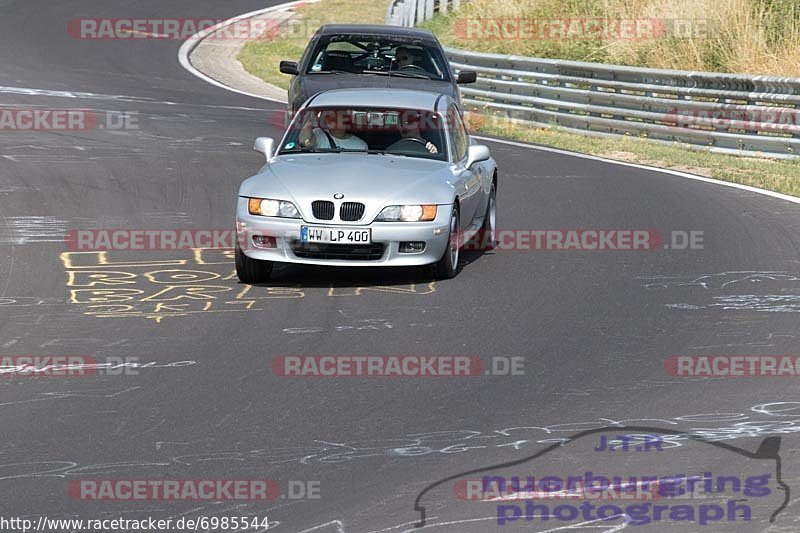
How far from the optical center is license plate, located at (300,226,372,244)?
1100 cm

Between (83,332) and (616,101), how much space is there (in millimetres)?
14223

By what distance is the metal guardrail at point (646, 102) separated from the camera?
19.9m

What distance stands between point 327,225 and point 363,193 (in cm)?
38

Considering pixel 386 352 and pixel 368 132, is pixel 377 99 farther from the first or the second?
pixel 386 352

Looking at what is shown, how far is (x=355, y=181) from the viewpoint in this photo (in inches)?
445

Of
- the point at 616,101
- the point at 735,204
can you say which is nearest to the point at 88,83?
the point at 616,101

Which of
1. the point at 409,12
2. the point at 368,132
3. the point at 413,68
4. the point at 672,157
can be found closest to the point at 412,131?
the point at 368,132

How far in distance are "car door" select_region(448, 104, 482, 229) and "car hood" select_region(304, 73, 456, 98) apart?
14.0 ft

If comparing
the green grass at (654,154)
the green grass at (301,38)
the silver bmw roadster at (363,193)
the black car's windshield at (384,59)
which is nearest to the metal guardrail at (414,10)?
the green grass at (301,38)

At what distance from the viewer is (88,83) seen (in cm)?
2589

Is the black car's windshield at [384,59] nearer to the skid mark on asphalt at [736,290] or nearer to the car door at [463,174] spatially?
the car door at [463,174]

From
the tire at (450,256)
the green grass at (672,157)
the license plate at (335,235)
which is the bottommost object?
the green grass at (672,157)

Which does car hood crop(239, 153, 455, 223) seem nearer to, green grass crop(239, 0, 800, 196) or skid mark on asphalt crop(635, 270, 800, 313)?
skid mark on asphalt crop(635, 270, 800, 313)

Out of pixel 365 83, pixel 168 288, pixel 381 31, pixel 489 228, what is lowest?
pixel 168 288
